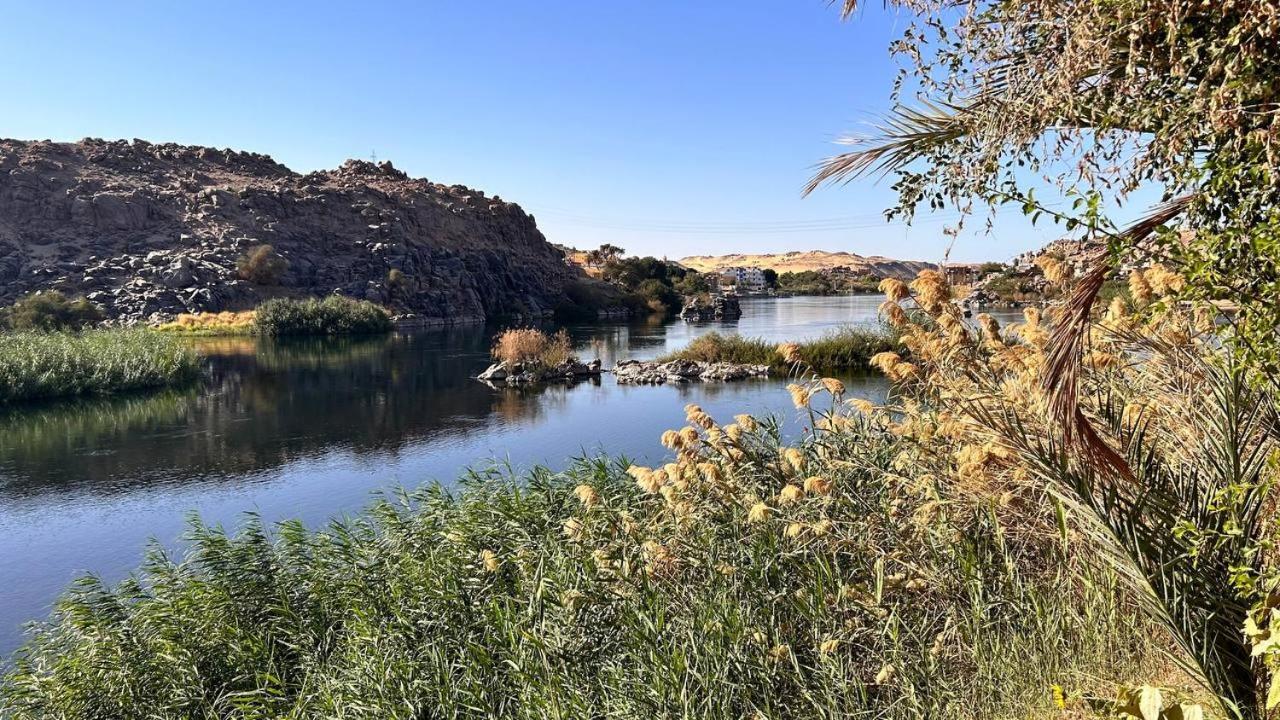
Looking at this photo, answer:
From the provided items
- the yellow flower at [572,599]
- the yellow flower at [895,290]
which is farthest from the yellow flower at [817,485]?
the yellow flower at [572,599]

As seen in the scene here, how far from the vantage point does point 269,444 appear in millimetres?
17031

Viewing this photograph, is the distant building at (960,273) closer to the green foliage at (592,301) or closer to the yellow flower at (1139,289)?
the yellow flower at (1139,289)

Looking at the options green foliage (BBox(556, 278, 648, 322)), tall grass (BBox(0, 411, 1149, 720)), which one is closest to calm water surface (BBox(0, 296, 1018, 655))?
tall grass (BBox(0, 411, 1149, 720))

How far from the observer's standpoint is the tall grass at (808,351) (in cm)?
2638

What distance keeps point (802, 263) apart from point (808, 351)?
13600 cm

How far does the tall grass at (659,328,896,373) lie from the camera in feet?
86.5

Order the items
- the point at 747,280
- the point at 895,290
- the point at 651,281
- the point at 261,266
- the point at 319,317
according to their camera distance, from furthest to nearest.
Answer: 1. the point at 747,280
2. the point at 651,281
3. the point at 261,266
4. the point at 319,317
5. the point at 895,290

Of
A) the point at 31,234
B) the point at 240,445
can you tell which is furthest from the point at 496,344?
the point at 31,234

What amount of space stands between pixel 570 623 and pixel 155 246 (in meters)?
57.5

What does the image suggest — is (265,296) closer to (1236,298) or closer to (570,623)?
(570,623)

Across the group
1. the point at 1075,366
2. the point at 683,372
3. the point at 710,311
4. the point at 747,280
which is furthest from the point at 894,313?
the point at 747,280

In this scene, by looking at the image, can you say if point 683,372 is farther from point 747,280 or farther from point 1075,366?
point 747,280

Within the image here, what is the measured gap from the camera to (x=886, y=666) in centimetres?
397

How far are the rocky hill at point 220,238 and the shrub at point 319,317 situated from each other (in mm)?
5489
